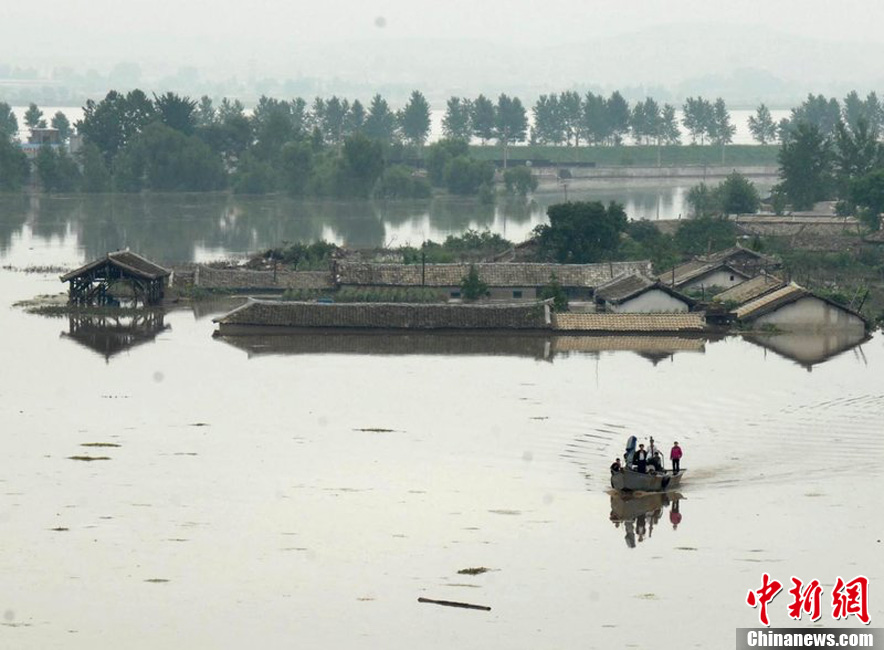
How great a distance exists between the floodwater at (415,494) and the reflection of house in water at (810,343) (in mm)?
272

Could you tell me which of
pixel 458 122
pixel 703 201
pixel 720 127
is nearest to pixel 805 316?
pixel 703 201

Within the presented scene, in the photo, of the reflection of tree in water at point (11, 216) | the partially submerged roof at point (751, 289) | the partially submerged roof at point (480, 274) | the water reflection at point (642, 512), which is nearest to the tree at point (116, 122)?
the reflection of tree in water at point (11, 216)

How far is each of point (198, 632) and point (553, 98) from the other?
114580 millimetres

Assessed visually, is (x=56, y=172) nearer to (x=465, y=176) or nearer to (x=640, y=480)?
(x=465, y=176)

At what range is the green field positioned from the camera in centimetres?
12738

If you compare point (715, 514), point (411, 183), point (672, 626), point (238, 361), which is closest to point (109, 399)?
point (238, 361)

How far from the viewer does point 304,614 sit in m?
22.4

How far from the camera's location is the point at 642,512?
88.9 ft

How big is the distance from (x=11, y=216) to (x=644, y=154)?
57.0 meters

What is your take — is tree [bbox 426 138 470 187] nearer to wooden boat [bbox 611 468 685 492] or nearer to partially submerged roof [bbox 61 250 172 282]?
partially submerged roof [bbox 61 250 172 282]

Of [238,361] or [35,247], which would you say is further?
[35,247]

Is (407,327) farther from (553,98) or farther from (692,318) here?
(553,98)

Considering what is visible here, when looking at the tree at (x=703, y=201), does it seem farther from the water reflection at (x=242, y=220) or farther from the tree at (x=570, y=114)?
the tree at (x=570, y=114)

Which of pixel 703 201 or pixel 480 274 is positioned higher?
pixel 703 201
